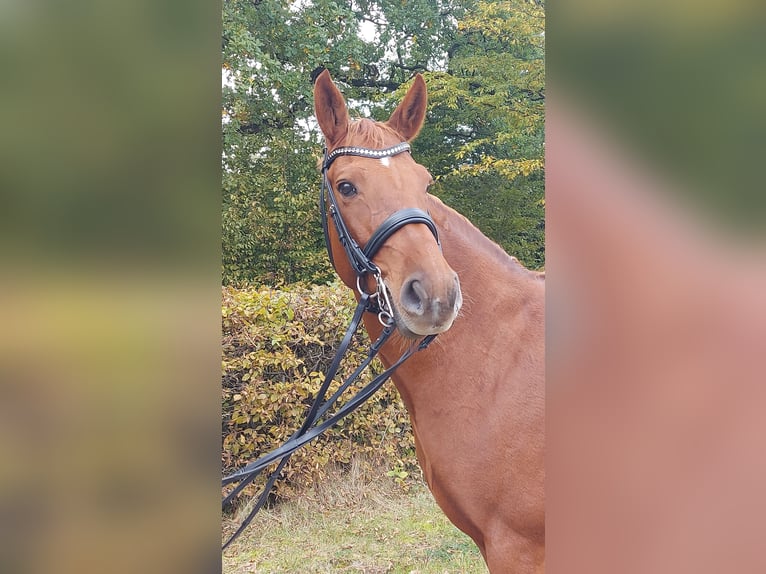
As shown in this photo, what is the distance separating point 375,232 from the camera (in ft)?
5.43

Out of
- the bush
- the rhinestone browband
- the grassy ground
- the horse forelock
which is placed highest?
the horse forelock

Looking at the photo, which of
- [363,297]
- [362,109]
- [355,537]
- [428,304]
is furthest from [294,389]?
[362,109]

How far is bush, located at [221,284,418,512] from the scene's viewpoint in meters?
3.36

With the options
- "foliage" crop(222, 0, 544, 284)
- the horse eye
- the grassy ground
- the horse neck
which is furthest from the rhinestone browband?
"foliage" crop(222, 0, 544, 284)

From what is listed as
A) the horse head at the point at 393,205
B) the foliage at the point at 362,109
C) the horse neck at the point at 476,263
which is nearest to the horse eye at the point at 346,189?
the horse head at the point at 393,205

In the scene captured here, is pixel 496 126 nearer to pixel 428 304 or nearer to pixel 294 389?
pixel 294 389

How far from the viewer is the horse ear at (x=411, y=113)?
2004 millimetres

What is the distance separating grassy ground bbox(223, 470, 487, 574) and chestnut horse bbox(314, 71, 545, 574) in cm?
161

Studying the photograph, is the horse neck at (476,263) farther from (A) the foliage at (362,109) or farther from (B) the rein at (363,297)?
(A) the foliage at (362,109)

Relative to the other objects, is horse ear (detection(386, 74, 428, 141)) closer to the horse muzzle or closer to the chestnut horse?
the chestnut horse
